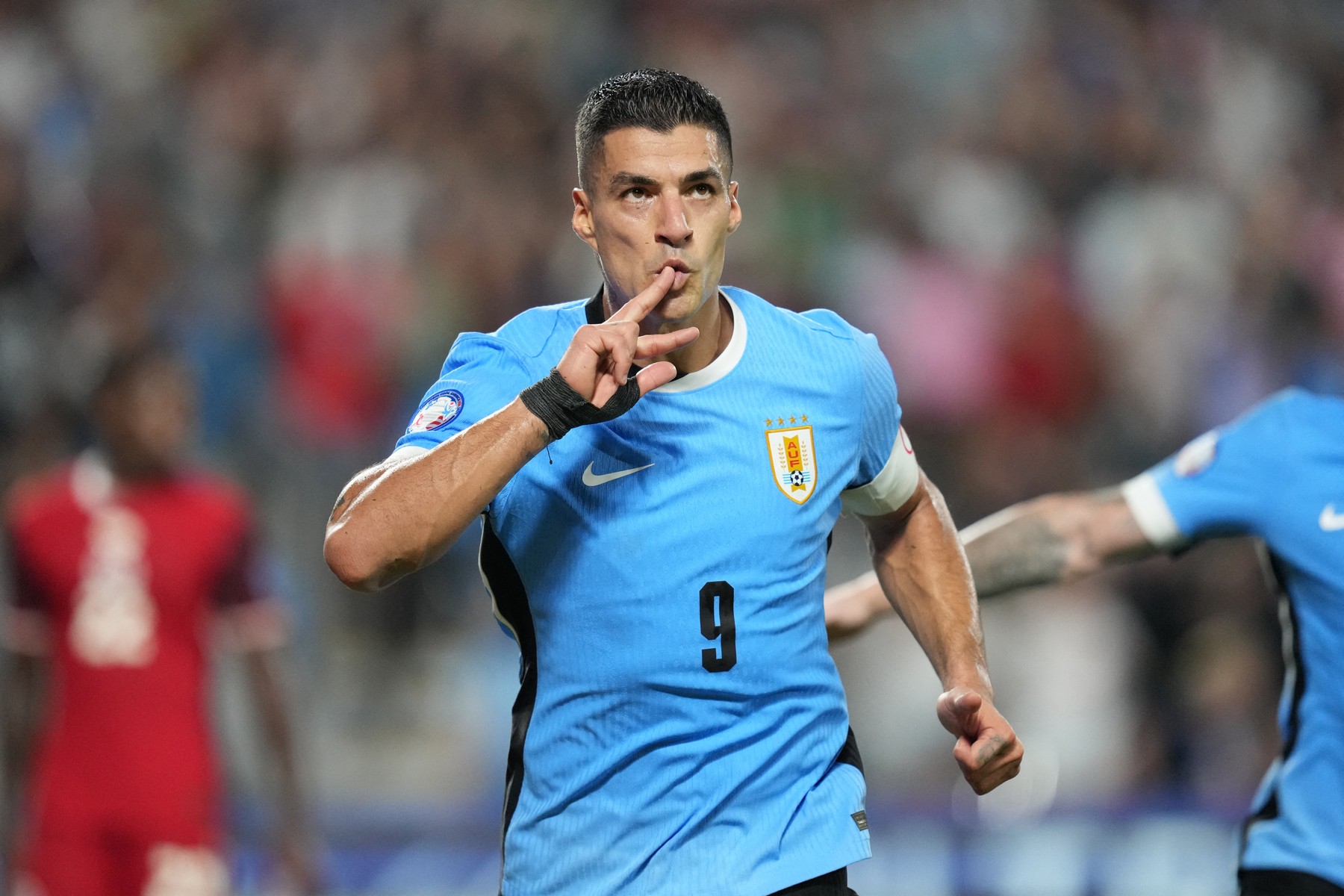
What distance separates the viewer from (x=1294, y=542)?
432 centimetres

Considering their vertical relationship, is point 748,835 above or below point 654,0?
below

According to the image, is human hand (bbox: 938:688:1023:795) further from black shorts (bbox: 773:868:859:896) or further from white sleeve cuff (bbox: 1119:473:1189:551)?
white sleeve cuff (bbox: 1119:473:1189:551)

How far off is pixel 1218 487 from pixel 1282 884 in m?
0.98

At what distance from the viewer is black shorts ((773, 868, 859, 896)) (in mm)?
3479

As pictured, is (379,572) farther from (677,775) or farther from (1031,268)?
(1031,268)

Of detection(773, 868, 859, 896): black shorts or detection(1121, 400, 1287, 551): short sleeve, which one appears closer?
detection(773, 868, 859, 896): black shorts

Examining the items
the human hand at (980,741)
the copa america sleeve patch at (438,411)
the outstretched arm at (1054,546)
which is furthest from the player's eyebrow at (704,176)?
the outstretched arm at (1054,546)

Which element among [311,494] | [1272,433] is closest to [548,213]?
[311,494]

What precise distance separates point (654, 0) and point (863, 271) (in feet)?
9.98

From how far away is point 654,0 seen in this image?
12.6 meters

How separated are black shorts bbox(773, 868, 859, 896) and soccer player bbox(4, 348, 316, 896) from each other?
3513 mm

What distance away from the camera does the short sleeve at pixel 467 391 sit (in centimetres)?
336

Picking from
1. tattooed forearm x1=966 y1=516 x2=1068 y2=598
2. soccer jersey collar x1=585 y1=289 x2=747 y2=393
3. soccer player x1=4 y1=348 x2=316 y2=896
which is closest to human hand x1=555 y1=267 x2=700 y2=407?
soccer jersey collar x1=585 y1=289 x2=747 y2=393

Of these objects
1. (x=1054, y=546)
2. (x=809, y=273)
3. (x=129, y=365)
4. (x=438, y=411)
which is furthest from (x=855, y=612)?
(x=809, y=273)
